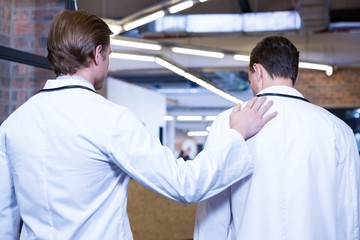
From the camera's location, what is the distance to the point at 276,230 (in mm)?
2037

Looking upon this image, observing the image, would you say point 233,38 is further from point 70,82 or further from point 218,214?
point 70,82

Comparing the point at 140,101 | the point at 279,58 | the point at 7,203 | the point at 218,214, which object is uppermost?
the point at 279,58

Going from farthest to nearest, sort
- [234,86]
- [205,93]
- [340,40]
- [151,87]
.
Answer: [205,93], [151,87], [234,86], [340,40]

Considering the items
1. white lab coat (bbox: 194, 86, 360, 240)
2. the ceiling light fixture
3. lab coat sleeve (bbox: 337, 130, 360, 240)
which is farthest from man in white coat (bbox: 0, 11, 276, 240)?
the ceiling light fixture

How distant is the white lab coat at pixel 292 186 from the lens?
6.70 feet

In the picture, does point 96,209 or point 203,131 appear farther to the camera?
point 203,131

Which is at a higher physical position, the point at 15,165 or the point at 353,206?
the point at 15,165

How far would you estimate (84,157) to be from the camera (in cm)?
165

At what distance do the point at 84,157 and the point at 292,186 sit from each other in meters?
0.75

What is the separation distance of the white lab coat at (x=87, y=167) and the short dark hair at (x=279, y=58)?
0.51 meters

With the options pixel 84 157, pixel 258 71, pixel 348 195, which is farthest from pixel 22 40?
pixel 348 195

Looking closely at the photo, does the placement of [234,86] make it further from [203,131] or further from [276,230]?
[203,131]

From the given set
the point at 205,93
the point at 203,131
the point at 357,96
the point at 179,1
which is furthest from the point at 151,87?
the point at 203,131

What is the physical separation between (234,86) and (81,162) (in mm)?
12167
